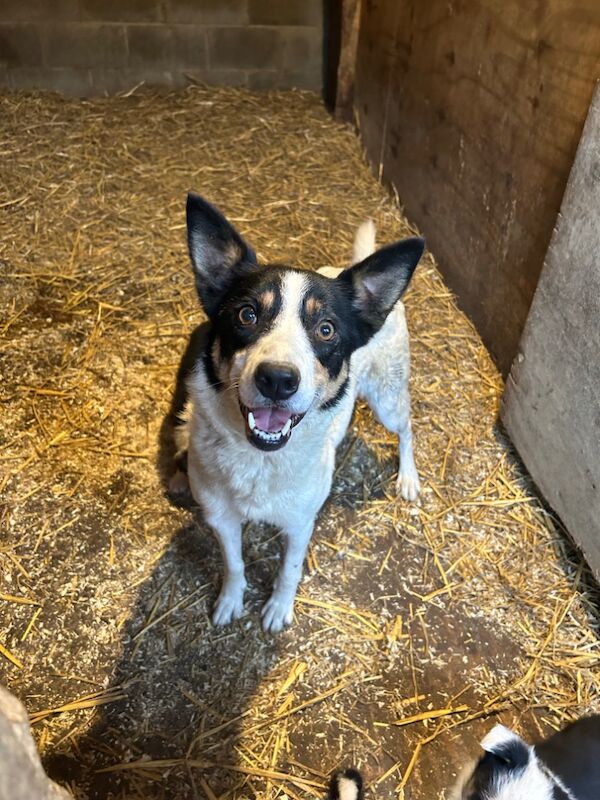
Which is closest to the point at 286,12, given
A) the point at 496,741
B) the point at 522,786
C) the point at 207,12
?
the point at 207,12

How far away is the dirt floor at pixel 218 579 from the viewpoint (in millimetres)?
2354

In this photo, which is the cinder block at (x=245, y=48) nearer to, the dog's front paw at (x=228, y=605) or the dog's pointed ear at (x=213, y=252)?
the dog's pointed ear at (x=213, y=252)

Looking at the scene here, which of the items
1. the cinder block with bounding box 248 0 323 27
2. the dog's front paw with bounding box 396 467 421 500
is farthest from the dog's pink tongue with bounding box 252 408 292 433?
the cinder block with bounding box 248 0 323 27

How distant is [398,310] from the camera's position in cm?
302

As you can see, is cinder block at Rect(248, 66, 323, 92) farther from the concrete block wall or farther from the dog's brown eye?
the dog's brown eye

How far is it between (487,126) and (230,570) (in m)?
3.18

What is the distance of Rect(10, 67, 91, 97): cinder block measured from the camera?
6121 mm

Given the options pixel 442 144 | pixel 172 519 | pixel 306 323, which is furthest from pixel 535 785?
pixel 442 144

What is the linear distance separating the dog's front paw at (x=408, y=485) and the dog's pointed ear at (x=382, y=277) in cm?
115

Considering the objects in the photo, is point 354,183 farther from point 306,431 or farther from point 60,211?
point 306,431

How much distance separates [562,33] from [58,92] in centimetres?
519

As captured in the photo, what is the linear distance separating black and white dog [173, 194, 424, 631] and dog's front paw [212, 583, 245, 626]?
101 millimetres

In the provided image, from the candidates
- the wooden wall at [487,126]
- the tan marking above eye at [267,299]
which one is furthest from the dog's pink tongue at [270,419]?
the wooden wall at [487,126]

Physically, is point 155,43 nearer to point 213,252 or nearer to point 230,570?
point 213,252
